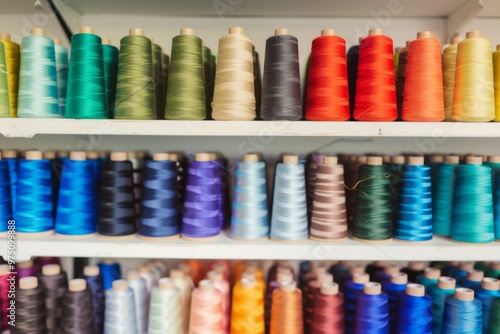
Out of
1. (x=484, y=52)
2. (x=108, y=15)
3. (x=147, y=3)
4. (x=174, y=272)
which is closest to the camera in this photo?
(x=484, y=52)

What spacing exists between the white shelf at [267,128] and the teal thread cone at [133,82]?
0.05m

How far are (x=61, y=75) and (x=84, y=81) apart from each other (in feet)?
0.60

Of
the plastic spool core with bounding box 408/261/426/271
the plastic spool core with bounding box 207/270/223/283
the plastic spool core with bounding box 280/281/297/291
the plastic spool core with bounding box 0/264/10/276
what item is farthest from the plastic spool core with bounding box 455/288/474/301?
the plastic spool core with bounding box 0/264/10/276

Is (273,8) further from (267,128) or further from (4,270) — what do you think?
(4,270)

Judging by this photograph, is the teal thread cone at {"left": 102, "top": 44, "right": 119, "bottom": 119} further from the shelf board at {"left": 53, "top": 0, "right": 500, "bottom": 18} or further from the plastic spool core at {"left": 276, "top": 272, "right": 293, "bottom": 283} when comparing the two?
the plastic spool core at {"left": 276, "top": 272, "right": 293, "bottom": 283}

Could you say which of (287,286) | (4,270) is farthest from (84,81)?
(287,286)

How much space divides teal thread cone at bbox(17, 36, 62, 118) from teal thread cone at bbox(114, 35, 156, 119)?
0.20 m

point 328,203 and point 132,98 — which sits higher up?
point 132,98

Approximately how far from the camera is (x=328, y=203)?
1049mm

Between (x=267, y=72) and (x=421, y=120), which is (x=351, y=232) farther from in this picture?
(x=267, y=72)

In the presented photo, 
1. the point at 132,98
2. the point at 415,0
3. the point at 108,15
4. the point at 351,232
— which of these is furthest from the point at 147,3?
the point at 351,232

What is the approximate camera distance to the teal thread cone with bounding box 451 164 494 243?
1021mm

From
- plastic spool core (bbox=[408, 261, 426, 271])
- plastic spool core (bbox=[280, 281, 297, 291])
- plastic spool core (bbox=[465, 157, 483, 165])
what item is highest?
plastic spool core (bbox=[465, 157, 483, 165])

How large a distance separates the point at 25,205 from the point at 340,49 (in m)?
0.95
